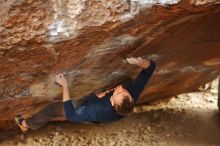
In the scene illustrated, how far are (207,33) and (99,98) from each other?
1187 millimetres

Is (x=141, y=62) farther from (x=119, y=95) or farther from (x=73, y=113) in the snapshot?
(x=73, y=113)

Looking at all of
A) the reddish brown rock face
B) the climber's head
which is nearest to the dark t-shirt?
the climber's head

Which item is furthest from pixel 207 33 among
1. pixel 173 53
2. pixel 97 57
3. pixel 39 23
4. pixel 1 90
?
pixel 1 90

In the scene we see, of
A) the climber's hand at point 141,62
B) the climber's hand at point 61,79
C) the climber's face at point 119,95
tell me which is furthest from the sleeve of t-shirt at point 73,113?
the climber's hand at point 141,62

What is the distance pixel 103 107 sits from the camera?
144 inches

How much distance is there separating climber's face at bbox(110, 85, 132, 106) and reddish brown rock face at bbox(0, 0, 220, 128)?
32 cm

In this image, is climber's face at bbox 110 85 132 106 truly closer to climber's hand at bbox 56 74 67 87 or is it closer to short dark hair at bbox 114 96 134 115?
short dark hair at bbox 114 96 134 115

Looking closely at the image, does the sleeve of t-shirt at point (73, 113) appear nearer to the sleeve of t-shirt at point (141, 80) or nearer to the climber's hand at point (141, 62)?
the sleeve of t-shirt at point (141, 80)

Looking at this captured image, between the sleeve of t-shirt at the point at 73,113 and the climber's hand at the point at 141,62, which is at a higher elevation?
the climber's hand at the point at 141,62

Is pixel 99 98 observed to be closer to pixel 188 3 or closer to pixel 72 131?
pixel 188 3

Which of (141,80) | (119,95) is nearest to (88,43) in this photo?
(119,95)

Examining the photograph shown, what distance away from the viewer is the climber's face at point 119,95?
11.5ft

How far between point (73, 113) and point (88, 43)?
69cm

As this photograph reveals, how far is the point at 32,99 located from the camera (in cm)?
417
